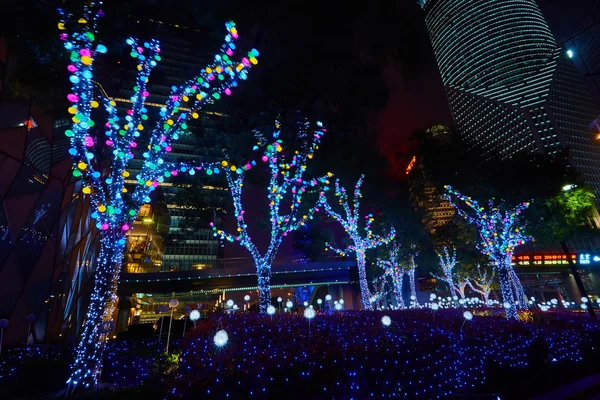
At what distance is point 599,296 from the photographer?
34.2 meters

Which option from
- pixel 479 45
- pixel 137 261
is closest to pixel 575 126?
pixel 479 45

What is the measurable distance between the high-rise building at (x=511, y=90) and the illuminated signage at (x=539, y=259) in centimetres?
2505

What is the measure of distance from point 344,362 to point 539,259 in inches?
1667

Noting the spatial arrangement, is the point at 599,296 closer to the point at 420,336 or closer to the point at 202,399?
the point at 420,336

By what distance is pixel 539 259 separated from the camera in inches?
1385

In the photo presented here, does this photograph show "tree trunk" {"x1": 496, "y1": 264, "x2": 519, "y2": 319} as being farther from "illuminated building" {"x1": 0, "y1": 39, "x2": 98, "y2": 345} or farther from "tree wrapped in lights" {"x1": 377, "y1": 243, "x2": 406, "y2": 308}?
"illuminated building" {"x1": 0, "y1": 39, "x2": 98, "y2": 345}

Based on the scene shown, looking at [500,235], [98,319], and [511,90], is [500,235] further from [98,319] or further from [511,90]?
[511,90]

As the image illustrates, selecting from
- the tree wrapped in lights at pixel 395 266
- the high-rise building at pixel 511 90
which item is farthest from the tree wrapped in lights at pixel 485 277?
the high-rise building at pixel 511 90

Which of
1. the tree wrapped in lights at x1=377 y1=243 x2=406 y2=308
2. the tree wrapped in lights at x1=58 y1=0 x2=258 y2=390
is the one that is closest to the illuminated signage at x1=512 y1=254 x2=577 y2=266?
the tree wrapped in lights at x1=377 y1=243 x2=406 y2=308

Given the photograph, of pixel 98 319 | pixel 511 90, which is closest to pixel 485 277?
pixel 98 319

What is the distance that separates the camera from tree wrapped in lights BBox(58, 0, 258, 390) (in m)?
5.96

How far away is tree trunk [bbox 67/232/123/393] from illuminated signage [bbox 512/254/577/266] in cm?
4166

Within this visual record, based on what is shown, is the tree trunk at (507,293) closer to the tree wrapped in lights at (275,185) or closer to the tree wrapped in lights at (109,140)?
the tree wrapped in lights at (275,185)

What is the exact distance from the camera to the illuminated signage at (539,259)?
114 ft
